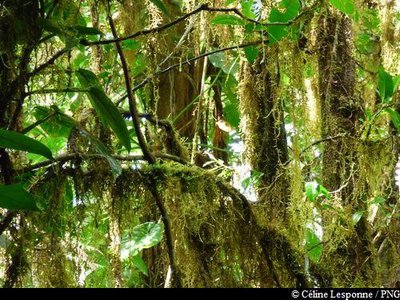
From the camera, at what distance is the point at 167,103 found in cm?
213

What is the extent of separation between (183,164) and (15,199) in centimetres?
50

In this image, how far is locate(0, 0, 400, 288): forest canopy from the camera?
1.06 metres

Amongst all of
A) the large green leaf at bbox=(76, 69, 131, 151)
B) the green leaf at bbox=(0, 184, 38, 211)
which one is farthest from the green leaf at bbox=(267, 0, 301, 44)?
the green leaf at bbox=(0, 184, 38, 211)

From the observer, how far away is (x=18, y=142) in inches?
36.4

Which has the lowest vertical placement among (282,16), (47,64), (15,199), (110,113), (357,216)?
Result: (357,216)

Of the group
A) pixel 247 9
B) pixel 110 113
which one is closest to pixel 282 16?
pixel 247 9

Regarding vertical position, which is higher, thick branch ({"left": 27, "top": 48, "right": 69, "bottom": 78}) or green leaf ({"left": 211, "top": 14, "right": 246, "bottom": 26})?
green leaf ({"left": 211, "top": 14, "right": 246, "bottom": 26})

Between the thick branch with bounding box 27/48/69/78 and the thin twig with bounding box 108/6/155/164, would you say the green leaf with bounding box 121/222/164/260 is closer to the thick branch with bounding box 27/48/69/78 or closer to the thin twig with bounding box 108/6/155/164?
the thin twig with bounding box 108/6/155/164

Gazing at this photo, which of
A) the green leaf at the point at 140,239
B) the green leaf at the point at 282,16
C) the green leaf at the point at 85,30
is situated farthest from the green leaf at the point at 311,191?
the green leaf at the point at 85,30

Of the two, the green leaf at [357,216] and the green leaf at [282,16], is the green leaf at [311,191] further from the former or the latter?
the green leaf at [282,16]

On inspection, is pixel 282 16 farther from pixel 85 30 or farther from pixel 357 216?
pixel 357 216

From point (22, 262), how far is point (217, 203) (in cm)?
41

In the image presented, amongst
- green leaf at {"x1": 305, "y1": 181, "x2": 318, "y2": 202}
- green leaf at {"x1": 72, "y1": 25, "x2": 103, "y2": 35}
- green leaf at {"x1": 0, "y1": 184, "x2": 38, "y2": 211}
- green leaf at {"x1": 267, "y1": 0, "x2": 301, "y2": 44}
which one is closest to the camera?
green leaf at {"x1": 0, "y1": 184, "x2": 38, "y2": 211}

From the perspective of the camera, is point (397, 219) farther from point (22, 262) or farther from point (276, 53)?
point (22, 262)
